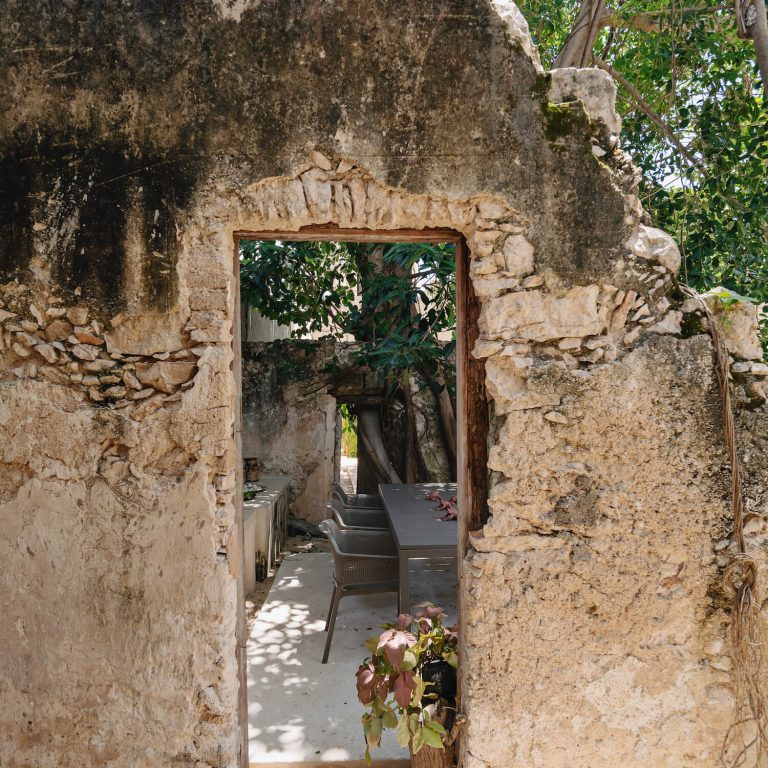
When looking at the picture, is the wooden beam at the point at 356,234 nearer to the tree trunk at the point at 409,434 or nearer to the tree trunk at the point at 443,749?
the tree trunk at the point at 443,749

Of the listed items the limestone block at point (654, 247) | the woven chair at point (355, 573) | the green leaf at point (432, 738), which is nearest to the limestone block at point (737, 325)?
the limestone block at point (654, 247)

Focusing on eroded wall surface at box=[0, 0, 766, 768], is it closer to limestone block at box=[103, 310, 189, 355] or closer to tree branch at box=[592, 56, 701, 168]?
limestone block at box=[103, 310, 189, 355]

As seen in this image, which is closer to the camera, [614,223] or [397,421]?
[614,223]

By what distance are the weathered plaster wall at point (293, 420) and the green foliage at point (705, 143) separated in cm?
399

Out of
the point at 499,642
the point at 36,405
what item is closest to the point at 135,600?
the point at 36,405

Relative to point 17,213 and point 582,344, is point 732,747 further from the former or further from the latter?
point 17,213

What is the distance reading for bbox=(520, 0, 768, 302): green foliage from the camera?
4133mm

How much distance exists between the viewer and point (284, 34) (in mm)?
2168

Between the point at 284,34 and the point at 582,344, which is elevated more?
the point at 284,34

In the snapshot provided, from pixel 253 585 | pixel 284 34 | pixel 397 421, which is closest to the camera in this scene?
pixel 284 34

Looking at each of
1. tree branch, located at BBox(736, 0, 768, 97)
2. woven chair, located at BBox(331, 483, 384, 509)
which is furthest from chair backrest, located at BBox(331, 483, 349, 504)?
tree branch, located at BBox(736, 0, 768, 97)

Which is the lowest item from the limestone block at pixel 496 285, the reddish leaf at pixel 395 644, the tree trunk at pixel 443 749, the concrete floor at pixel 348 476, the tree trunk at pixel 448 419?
the concrete floor at pixel 348 476

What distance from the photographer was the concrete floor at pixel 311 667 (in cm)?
309

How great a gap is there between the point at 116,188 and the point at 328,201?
0.74 m
